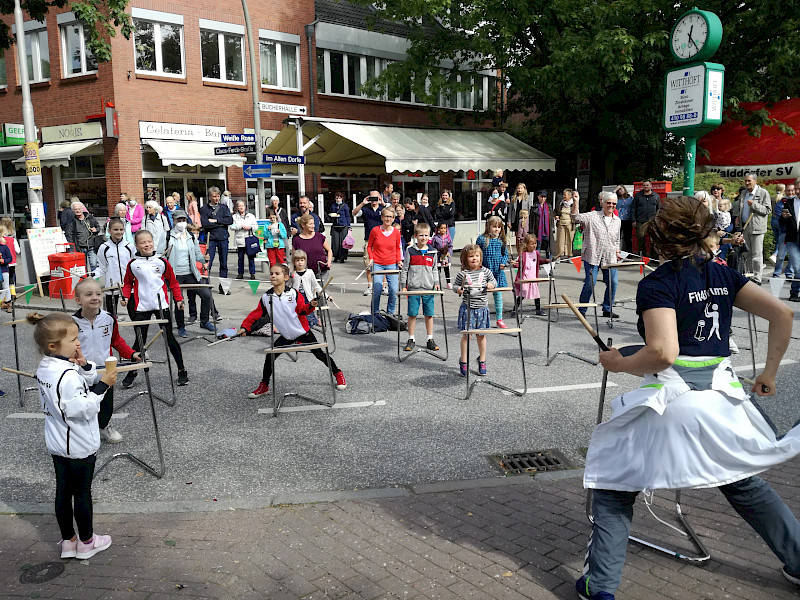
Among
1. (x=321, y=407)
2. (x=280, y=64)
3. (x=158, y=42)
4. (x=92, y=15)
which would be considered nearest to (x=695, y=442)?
(x=321, y=407)

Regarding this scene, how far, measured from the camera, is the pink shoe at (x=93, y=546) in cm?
391

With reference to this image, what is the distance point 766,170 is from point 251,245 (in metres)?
17.1

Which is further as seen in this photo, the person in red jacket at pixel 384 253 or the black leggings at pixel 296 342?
the person in red jacket at pixel 384 253

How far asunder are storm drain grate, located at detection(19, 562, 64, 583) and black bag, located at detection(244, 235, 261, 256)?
40.2ft

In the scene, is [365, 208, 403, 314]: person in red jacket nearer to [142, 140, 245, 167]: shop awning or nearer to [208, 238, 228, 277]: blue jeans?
[208, 238, 228, 277]: blue jeans

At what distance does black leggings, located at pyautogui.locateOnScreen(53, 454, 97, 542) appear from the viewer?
389cm

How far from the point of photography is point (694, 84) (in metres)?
12.2

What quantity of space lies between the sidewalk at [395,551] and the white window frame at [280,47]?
22.7m

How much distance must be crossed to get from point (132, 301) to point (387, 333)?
12.7 ft

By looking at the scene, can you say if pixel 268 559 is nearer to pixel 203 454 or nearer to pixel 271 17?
pixel 203 454

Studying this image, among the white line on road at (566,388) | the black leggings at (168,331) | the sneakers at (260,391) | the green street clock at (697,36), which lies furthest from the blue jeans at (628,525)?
→ the green street clock at (697,36)

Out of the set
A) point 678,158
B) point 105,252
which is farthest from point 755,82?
point 105,252

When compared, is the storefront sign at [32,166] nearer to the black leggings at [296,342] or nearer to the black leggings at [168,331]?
the black leggings at [168,331]

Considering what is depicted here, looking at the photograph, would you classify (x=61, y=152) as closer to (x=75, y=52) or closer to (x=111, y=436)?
(x=75, y=52)
